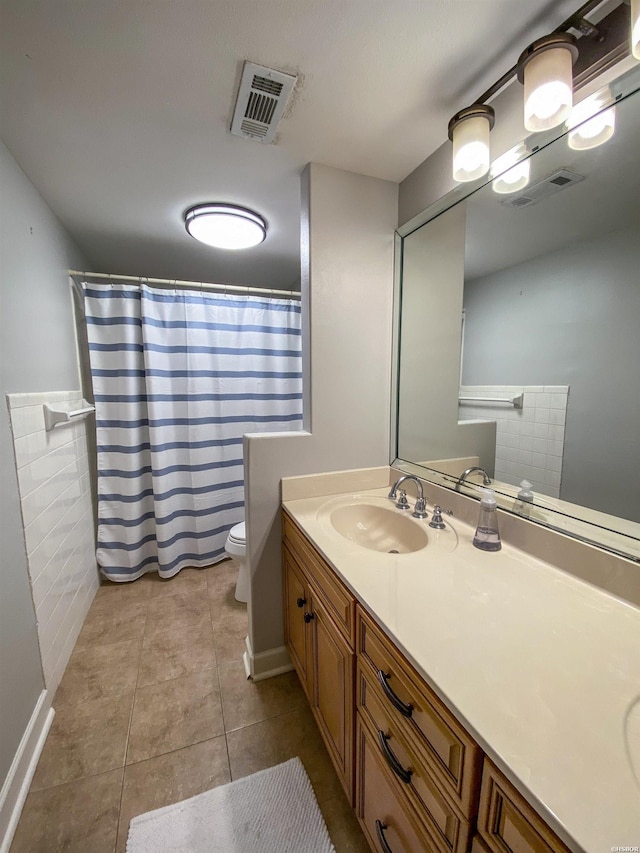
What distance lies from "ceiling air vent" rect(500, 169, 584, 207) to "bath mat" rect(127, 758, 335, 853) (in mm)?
2035

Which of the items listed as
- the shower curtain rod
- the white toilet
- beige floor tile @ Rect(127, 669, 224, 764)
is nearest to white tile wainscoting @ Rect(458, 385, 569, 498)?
the white toilet

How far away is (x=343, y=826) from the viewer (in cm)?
100

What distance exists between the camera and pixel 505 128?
40.5 inches

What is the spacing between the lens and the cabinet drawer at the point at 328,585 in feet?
2.87

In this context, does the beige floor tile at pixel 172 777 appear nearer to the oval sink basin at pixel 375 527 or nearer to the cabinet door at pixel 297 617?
the cabinet door at pixel 297 617

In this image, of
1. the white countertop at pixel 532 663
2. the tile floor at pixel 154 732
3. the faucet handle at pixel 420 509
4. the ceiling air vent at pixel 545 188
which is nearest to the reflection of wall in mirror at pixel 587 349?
the ceiling air vent at pixel 545 188

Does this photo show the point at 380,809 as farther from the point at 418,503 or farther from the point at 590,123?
the point at 590,123

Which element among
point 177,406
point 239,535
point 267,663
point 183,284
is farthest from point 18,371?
point 267,663

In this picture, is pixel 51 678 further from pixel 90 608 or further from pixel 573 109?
pixel 573 109

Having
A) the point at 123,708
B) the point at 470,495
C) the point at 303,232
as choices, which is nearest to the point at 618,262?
the point at 470,495

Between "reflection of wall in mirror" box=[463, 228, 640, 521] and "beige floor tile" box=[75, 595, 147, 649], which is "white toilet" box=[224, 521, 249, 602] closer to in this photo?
"beige floor tile" box=[75, 595, 147, 649]

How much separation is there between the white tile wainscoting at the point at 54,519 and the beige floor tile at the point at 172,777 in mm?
548

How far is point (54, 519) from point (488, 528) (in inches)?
70.6

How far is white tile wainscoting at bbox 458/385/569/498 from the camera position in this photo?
1.07 metres
